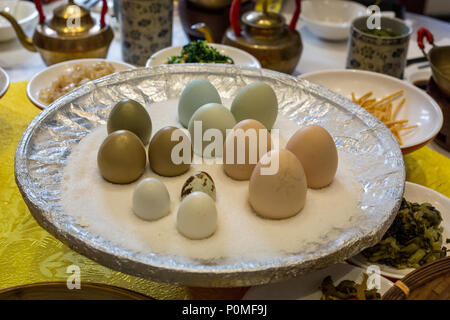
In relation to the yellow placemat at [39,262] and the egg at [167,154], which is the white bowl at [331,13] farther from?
the yellow placemat at [39,262]

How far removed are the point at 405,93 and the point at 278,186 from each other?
0.64m

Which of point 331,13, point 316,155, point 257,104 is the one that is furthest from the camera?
point 331,13

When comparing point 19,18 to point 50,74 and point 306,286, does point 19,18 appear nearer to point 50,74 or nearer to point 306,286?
point 50,74

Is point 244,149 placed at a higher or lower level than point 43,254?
higher

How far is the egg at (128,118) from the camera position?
31.9 inches

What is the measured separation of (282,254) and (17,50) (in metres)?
1.21

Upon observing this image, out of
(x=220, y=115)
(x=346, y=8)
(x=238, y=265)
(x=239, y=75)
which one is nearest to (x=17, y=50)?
(x=239, y=75)

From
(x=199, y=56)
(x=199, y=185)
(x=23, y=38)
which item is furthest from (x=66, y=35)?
(x=199, y=185)

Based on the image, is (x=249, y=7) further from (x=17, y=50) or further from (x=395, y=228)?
(x=395, y=228)

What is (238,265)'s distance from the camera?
58 cm

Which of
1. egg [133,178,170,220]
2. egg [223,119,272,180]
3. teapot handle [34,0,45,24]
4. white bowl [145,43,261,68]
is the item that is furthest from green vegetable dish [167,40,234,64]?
egg [133,178,170,220]

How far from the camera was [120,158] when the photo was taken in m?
0.73

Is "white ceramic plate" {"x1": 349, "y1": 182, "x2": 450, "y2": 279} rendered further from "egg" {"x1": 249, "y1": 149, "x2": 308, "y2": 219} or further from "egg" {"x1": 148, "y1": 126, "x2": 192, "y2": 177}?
"egg" {"x1": 148, "y1": 126, "x2": 192, "y2": 177}

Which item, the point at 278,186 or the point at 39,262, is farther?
the point at 39,262
